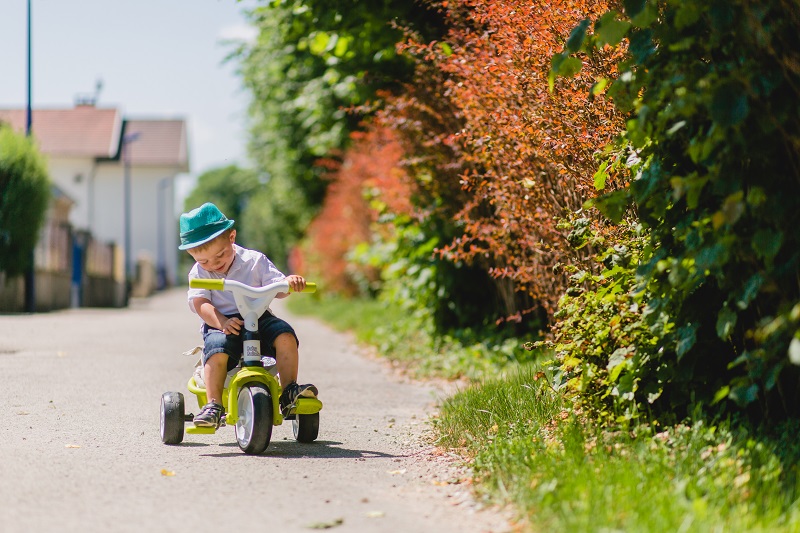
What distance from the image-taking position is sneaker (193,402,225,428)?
5684 mm

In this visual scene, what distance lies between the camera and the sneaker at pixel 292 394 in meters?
5.82

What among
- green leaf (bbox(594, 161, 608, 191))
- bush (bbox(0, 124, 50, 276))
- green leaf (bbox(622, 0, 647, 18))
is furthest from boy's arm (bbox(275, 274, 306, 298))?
bush (bbox(0, 124, 50, 276))

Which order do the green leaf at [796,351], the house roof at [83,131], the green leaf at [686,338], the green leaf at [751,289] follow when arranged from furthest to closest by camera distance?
the house roof at [83,131], the green leaf at [686,338], the green leaf at [751,289], the green leaf at [796,351]

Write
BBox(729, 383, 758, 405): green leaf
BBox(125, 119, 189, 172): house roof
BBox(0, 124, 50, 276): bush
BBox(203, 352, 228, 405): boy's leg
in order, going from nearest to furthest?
BBox(729, 383, 758, 405): green leaf → BBox(203, 352, 228, 405): boy's leg → BBox(0, 124, 50, 276): bush → BBox(125, 119, 189, 172): house roof

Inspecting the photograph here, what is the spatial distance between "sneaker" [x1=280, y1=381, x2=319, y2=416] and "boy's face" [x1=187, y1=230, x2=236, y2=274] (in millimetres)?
841

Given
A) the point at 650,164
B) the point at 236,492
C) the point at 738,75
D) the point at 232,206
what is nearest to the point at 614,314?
the point at 650,164

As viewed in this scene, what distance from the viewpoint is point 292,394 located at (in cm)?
582

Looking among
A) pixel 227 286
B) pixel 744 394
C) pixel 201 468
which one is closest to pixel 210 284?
pixel 227 286

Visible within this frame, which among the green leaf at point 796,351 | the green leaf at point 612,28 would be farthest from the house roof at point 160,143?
the green leaf at point 796,351

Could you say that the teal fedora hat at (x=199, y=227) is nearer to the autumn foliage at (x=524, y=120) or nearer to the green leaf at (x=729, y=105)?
the autumn foliage at (x=524, y=120)

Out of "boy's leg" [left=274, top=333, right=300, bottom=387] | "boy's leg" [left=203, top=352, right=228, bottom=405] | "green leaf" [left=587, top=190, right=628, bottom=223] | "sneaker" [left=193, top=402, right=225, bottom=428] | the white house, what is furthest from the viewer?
the white house

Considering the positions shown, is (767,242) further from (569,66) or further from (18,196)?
(18,196)

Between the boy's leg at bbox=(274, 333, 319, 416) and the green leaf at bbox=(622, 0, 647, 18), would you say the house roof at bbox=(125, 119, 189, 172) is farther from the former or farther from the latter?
the green leaf at bbox=(622, 0, 647, 18)

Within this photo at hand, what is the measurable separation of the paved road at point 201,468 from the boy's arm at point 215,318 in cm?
72
